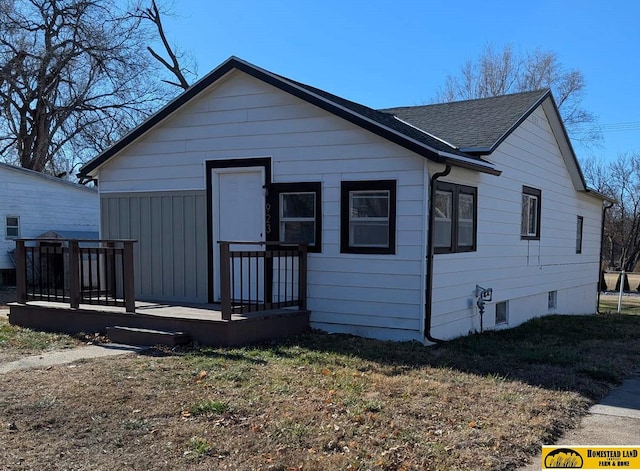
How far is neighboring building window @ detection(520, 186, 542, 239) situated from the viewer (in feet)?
37.1

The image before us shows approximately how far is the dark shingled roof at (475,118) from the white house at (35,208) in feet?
42.1

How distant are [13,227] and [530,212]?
16.1 metres

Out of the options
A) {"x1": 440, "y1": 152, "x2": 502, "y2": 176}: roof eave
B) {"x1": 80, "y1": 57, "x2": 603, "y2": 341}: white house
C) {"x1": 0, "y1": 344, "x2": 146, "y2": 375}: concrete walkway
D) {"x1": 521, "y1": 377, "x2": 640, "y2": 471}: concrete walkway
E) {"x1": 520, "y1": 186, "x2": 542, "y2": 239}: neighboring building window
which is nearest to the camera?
{"x1": 521, "y1": 377, "x2": 640, "y2": 471}: concrete walkway

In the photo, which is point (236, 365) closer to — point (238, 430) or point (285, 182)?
point (238, 430)

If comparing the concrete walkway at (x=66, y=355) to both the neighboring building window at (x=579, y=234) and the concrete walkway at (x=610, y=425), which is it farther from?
the neighboring building window at (x=579, y=234)

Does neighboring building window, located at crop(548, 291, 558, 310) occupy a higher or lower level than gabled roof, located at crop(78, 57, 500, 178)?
lower

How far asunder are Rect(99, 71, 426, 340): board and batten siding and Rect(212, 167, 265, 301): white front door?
11.1 inches

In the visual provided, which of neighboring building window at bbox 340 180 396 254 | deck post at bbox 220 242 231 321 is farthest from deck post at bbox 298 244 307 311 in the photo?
deck post at bbox 220 242 231 321

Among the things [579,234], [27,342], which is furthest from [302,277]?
[579,234]

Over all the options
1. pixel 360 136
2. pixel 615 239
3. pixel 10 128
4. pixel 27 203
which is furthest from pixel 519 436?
pixel 615 239

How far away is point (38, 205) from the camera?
19.2 meters

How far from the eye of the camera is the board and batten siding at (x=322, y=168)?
7.81 meters

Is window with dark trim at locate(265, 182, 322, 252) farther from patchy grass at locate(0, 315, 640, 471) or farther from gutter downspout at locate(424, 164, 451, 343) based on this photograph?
patchy grass at locate(0, 315, 640, 471)

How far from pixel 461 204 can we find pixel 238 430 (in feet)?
18.7
